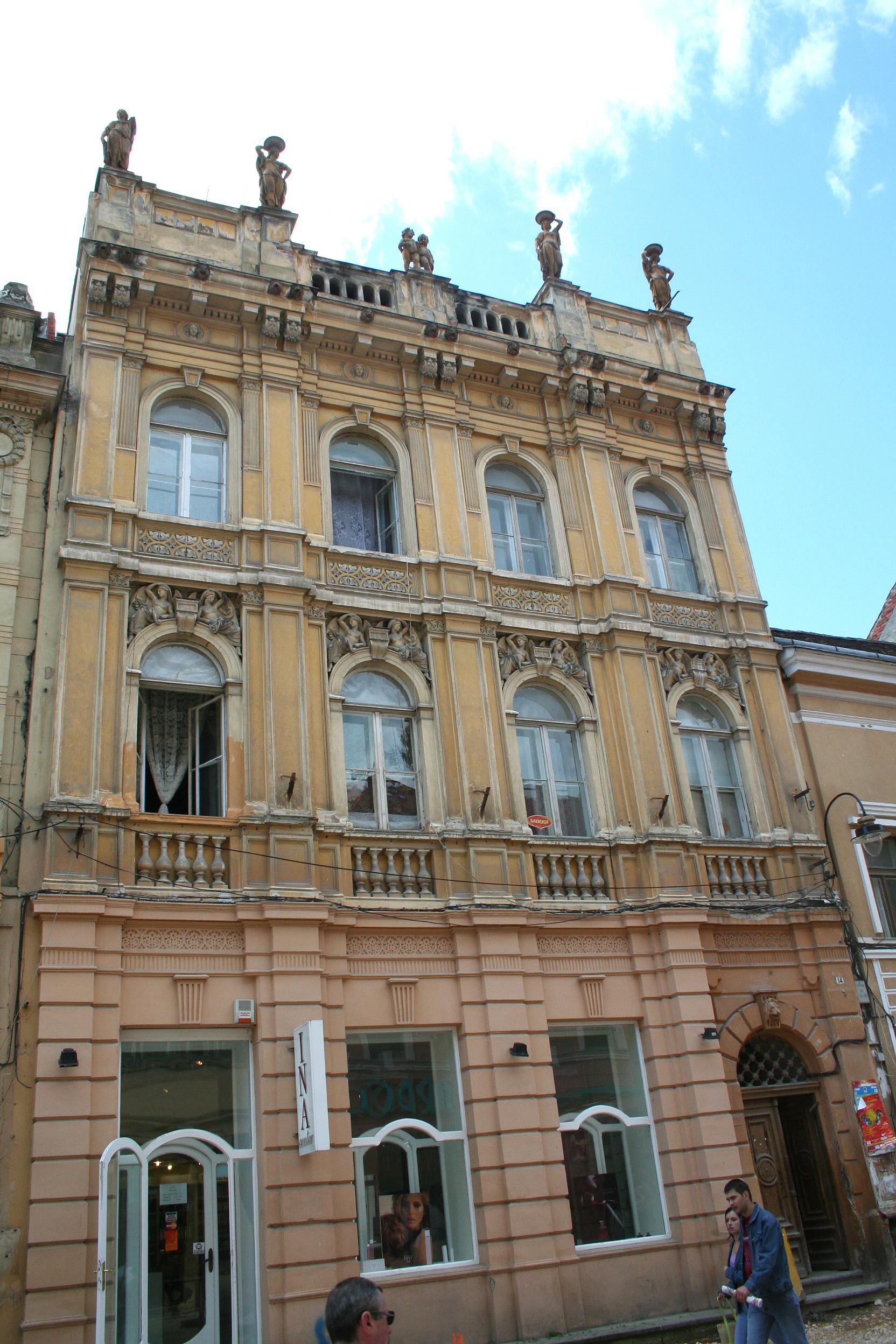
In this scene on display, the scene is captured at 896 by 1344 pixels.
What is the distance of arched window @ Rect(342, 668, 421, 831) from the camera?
568 inches

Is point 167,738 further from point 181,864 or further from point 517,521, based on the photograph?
point 517,521

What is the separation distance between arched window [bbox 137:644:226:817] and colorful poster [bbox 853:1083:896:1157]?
957cm

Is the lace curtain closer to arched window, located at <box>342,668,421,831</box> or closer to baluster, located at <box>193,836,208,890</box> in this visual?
baluster, located at <box>193,836,208,890</box>

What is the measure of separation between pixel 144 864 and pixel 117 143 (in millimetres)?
10899

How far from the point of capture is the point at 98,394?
14.8 metres

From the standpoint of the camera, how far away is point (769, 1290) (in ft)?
26.1

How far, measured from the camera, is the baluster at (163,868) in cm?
1252

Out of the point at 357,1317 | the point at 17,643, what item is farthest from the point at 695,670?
the point at 357,1317

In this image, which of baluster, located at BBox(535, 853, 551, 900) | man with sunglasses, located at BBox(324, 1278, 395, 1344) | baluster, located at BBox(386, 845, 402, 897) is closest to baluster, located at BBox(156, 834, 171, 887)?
baluster, located at BBox(386, 845, 402, 897)

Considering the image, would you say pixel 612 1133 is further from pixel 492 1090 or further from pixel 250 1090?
pixel 250 1090

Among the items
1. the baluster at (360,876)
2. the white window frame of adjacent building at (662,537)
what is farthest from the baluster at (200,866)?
the white window frame of adjacent building at (662,537)

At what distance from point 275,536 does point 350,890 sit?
4.88m

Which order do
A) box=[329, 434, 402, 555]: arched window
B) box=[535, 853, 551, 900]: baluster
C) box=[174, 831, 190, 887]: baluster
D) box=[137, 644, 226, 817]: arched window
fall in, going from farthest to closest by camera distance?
box=[329, 434, 402, 555]: arched window
box=[535, 853, 551, 900]: baluster
box=[137, 644, 226, 817]: arched window
box=[174, 831, 190, 887]: baluster

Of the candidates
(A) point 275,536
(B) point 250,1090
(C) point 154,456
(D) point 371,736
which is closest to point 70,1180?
(B) point 250,1090
